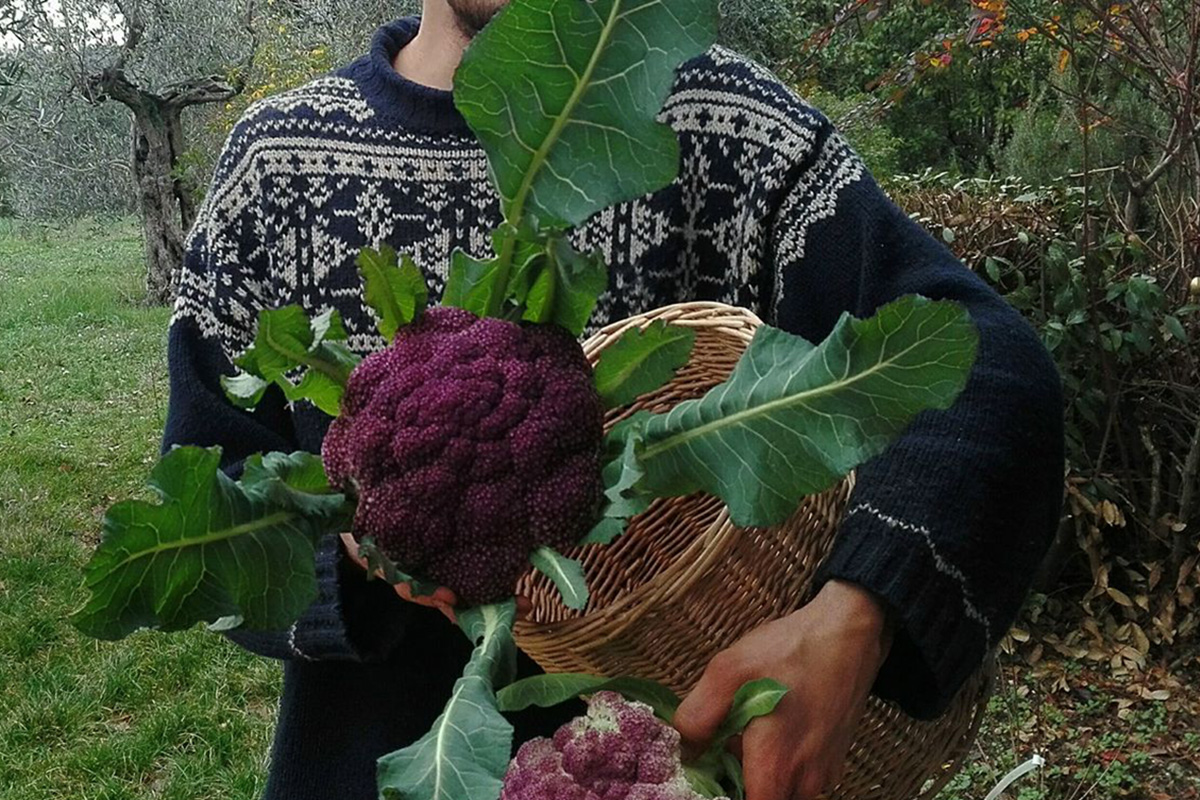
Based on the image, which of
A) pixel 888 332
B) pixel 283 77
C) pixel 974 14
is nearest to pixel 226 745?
pixel 888 332

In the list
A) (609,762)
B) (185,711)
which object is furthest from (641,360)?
(185,711)

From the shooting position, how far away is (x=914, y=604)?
2.57 feet

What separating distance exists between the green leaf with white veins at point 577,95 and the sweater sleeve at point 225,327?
0.45 meters

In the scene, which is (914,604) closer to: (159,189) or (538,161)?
(538,161)

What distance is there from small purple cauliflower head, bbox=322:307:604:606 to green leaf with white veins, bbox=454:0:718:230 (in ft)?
0.33

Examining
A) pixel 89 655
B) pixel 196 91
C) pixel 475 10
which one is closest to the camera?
pixel 475 10

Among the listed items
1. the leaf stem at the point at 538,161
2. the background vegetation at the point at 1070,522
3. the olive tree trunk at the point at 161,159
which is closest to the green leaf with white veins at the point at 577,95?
the leaf stem at the point at 538,161

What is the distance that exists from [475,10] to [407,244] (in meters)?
0.23

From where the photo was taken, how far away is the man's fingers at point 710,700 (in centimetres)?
69

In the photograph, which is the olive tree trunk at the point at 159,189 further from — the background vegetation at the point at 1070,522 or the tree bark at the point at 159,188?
the background vegetation at the point at 1070,522

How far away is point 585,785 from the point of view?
0.72 meters

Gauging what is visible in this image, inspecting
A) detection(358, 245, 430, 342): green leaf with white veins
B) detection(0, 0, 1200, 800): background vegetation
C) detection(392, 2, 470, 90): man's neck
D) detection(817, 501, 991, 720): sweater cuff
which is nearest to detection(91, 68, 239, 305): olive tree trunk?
detection(0, 0, 1200, 800): background vegetation

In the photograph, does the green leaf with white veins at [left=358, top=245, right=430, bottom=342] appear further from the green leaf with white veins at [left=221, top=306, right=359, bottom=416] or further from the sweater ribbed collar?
the sweater ribbed collar

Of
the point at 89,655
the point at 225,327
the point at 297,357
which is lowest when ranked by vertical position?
the point at 89,655
